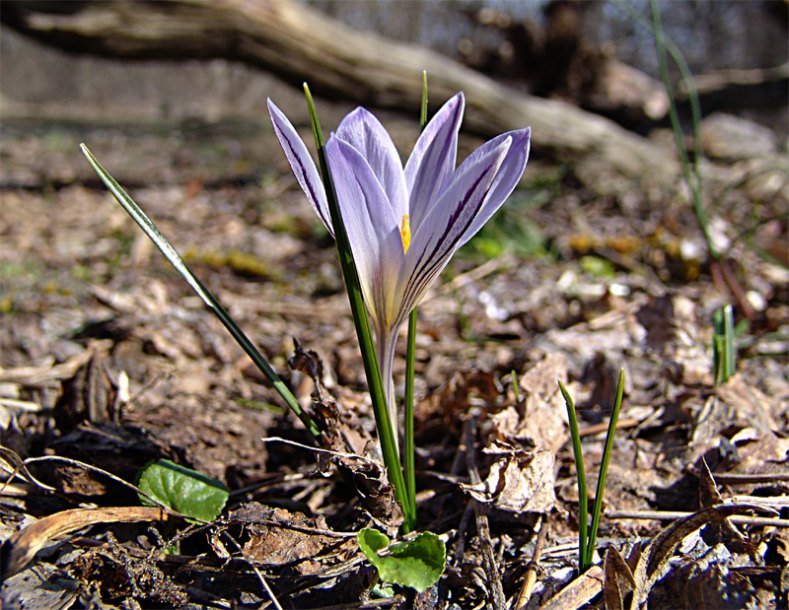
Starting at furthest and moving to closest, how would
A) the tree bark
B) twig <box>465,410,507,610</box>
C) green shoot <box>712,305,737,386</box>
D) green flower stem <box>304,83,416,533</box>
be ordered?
the tree bark < green shoot <box>712,305,737,386</box> < twig <box>465,410,507,610</box> < green flower stem <box>304,83,416,533</box>

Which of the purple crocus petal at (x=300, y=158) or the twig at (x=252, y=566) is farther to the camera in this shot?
the twig at (x=252, y=566)

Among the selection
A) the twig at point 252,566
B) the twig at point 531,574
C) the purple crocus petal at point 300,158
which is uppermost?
the purple crocus petal at point 300,158

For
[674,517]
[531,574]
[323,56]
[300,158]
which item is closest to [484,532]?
[531,574]

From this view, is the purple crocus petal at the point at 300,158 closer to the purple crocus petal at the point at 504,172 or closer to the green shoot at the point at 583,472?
the purple crocus petal at the point at 504,172

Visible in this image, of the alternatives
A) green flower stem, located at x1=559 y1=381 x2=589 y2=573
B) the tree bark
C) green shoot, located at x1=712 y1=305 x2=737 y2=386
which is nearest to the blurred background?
the tree bark

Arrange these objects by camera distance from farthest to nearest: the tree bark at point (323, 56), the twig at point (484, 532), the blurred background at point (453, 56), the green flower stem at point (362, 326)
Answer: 1. the blurred background at point (453, 56)
2. the tree bark at point (323, 56)
3. the twig at point (484, 532)
4. the green flower stem at point (362, 326)

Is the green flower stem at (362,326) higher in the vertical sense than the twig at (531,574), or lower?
higher

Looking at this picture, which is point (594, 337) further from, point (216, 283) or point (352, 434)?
point (216, 283)

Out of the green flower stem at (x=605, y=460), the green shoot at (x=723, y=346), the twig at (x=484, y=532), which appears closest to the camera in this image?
the green flower stem at (x=605, y=460)

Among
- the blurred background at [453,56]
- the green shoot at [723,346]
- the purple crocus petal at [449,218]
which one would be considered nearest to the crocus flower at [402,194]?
the purple crocus petal at [449,218]

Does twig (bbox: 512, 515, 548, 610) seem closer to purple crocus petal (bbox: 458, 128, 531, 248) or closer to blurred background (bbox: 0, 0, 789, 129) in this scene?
purple crocus petal (bbox: 458, 128, 531, 248)
